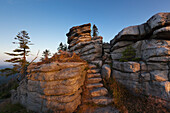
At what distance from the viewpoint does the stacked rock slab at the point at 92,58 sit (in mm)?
4607

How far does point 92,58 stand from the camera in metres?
9.82

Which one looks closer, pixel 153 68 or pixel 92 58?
pixel 153 68

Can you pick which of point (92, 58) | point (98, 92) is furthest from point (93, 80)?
point (92, 58)

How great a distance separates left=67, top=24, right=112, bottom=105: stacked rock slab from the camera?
181 inches

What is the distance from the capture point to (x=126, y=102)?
4211 millimetres

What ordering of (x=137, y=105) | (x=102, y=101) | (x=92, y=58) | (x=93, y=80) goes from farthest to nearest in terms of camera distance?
1. (x=92, y=58)
2. (x=93, y=80)
3. (x=102, y=101)
4. (x=137, y=105)

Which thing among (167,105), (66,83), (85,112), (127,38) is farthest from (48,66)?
(127,38)

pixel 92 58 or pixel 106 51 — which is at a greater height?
pixel 106 51

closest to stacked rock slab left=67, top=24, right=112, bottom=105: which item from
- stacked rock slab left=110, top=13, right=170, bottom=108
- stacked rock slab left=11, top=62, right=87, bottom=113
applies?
stacked rock slab left=11, top=62, right=87, bottom=113

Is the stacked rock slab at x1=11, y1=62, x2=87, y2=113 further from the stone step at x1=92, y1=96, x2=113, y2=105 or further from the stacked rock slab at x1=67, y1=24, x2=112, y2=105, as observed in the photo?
the stacked rock slab at x1=67, y1=24, x2=112, y2=105

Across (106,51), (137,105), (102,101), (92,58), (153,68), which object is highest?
(106,51)

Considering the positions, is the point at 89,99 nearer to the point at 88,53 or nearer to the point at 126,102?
the point at 126,102

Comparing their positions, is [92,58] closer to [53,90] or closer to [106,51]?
[106,51]


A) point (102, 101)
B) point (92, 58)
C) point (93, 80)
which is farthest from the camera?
point (92, 58)
